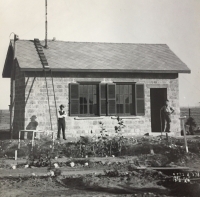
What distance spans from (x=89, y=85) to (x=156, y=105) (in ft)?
11.0

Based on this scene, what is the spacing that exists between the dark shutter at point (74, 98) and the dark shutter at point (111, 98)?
1.24 metres

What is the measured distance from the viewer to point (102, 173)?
7.71m

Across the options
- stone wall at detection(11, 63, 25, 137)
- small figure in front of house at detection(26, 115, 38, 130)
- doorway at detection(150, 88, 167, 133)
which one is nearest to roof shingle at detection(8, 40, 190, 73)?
stone wall at detection(11, 63, 25, 137)

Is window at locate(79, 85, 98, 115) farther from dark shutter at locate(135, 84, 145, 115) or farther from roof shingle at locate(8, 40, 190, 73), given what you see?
dark shutter at locate(135, 84, 145, 115)

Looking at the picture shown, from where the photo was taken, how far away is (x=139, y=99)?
14.0m

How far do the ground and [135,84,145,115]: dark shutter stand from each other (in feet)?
10.2

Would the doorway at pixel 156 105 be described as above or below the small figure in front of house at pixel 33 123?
above

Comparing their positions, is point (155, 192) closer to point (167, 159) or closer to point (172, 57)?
point (167, 159)

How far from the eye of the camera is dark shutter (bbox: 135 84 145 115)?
45.9ft

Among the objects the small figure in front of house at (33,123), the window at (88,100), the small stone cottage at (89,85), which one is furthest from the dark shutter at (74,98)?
the small figure in front of house at (33,123)

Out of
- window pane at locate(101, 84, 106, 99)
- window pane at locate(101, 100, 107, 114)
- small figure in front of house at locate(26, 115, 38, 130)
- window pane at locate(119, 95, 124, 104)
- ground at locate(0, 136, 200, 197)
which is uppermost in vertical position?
window pane at locate(101, 84, 106, 99)

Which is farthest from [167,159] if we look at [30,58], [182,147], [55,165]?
[30,58]

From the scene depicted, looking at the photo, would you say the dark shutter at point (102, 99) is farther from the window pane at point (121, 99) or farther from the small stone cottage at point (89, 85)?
the window pane at point (121, 99)

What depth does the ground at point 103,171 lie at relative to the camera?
643 cm
